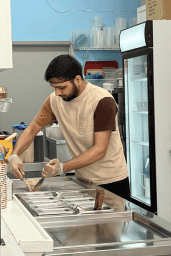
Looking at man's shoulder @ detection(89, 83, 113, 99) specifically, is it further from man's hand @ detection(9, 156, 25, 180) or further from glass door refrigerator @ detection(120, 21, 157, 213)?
glass door refrigerator @ detection(120, 21, 157, 213)

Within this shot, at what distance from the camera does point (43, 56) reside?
6.01 metres

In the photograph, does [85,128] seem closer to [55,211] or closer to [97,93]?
[97,93]

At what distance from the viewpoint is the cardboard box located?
4.20 m

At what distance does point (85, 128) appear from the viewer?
99.2 inches

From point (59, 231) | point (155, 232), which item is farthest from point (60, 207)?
point (155, 232)

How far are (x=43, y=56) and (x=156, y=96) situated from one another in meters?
2.59

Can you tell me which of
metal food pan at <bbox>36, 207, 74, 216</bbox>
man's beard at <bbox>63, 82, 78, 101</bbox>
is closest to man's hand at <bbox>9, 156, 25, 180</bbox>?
man's beard at <bbox>63, 82, 78, 101</bbox>

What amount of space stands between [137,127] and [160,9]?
137 centimetres

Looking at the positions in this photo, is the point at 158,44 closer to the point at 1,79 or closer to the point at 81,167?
the point at 81,167

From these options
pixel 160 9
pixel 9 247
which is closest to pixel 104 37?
pixel 160 9

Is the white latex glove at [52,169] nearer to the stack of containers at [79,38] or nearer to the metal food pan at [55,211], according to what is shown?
the metal food pan at [55,211]

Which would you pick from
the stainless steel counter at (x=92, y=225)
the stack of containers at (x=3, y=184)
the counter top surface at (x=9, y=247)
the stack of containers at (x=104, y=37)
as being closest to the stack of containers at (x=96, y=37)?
the stack of containers at (x=104, y=37)

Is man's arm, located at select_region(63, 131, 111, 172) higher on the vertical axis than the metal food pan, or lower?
higher

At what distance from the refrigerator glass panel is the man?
75.3 inches
